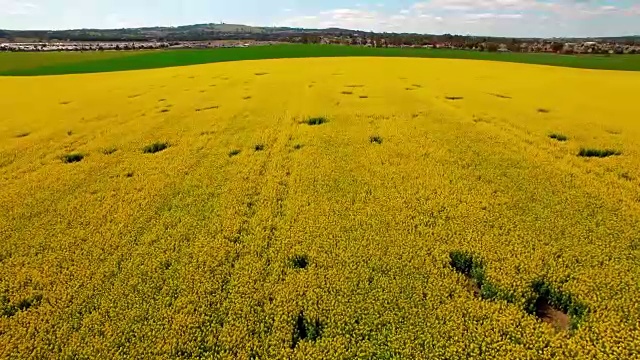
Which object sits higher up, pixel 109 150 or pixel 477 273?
pixel 109 150

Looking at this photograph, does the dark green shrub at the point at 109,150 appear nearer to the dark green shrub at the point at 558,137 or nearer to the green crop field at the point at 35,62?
the dark green shrub at the point at 558,137

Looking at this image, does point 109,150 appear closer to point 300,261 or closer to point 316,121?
point 316,121

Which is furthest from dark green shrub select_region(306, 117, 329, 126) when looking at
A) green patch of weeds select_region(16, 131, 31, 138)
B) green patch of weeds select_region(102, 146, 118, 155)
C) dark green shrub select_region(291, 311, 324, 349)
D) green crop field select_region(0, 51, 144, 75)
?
green crop field select_region(0, 51, 144, 75)

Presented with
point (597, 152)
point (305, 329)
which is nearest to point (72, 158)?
point (305, 329)

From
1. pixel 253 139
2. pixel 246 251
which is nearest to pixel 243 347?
pixel 246 251

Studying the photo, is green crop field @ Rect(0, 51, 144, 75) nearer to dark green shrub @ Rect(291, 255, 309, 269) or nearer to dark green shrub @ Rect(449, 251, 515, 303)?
dark green shrub @ Rect(291, 255, 309, 269)

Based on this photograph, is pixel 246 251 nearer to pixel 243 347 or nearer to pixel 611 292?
pixel 243 347

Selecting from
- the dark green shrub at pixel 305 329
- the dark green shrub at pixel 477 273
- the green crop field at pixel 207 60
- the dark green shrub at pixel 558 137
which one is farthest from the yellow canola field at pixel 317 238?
the green crop field at pixel 207 60
